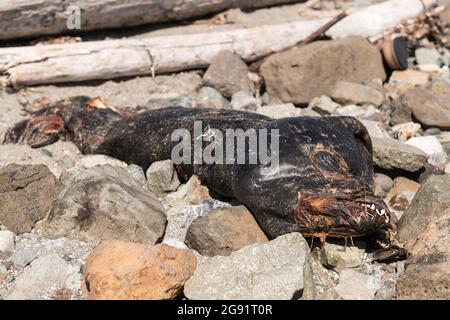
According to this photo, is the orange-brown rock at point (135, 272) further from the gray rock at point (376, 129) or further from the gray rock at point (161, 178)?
the gray rock at point (376, 129)

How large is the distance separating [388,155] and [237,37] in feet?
9.58

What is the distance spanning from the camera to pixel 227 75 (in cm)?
760

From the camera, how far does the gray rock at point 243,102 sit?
7.23 metres

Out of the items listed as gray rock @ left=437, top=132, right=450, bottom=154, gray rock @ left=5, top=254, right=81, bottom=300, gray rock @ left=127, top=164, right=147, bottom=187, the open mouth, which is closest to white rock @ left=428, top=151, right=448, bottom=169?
gray rock @ left=437, top=132, right=450, bottom=154

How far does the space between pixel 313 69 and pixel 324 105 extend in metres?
0.58

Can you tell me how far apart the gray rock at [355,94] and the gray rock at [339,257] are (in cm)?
285

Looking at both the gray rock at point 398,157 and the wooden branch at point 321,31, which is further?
the wooden branch at point 321,31

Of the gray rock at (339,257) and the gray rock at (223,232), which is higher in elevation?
the gray rock at (223,232)

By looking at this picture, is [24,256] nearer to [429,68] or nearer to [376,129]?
[376,129]

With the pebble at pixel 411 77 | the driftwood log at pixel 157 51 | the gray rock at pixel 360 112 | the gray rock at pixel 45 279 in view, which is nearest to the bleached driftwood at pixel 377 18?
the driftwood log at pixel 157 51

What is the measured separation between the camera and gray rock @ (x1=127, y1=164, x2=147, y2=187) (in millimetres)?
5734

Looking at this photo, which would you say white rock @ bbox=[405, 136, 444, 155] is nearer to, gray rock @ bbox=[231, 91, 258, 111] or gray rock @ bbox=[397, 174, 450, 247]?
gray rock @ bbox=[397, 174, 450, 247]
